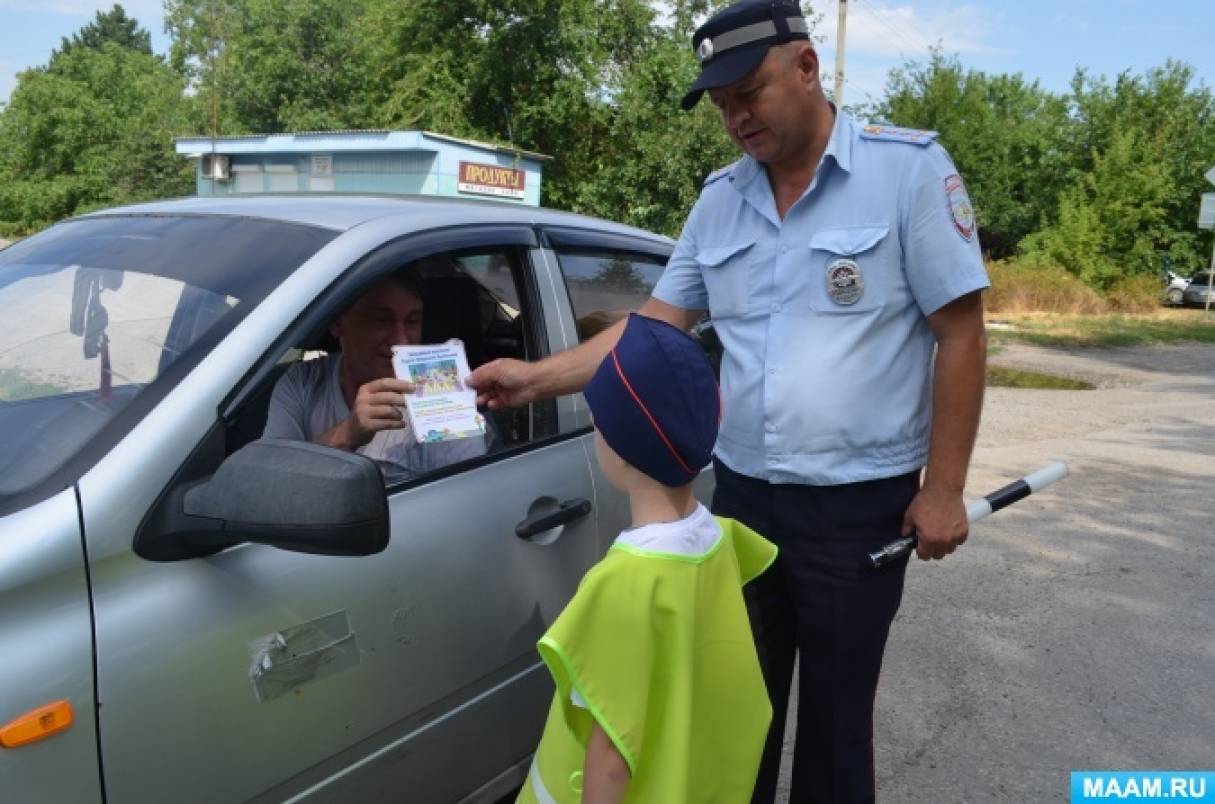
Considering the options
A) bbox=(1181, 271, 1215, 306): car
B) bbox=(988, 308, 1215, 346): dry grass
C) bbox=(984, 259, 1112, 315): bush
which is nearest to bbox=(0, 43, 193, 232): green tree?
bbox=(984, 259, 1112, 315): bush

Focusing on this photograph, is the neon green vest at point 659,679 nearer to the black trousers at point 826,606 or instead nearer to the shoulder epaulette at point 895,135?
the black trousers at point 826,606

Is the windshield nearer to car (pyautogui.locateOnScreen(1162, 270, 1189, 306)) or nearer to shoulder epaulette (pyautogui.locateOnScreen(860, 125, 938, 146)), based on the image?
shoulder epaulette (pyautogui.locateOnScreen(860, 125, 938, 146))

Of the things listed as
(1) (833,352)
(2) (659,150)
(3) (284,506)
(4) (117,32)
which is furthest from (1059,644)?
(4) (117,32)

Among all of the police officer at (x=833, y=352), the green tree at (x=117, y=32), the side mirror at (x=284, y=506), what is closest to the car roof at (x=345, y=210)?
the police officer at (x=833, y=352)

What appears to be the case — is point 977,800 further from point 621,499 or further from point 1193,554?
point 1193,554

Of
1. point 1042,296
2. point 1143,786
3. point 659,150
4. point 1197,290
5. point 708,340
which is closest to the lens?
point 1143,786

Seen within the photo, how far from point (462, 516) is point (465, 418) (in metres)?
0.23

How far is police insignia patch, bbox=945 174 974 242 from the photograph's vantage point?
198 cm

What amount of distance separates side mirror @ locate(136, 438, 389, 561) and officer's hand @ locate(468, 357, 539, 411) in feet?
2.48

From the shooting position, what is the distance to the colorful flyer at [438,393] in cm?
206

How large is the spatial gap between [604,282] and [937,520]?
4.28 ft

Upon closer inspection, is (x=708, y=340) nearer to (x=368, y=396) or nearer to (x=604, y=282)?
(x=604, y=282)

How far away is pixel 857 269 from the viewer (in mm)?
1996

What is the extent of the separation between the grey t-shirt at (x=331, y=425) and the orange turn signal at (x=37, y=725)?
79cm
